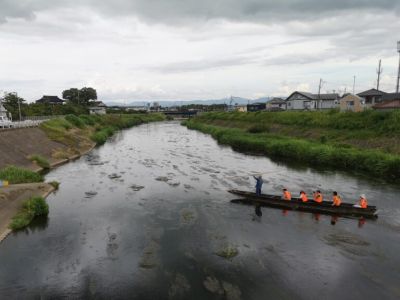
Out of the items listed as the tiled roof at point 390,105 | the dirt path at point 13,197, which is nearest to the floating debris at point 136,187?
the dirt path at point 13,197

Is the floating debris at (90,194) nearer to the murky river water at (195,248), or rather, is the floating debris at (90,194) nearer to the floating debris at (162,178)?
the murky river water at (195,248)

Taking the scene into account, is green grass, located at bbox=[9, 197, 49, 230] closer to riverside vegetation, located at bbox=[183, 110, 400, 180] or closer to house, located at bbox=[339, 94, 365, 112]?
riverside vegetation, located at bbox=[183, 110, 400, 180]

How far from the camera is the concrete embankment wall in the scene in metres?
40.0

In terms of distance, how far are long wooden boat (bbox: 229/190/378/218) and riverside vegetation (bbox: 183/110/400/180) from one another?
539 inches

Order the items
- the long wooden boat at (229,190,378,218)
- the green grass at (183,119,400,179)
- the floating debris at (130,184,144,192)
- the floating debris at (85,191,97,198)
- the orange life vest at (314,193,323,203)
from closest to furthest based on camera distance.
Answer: the long wooden boat at (229,190,378,218) → the orange life vest at (314,193,323,203) → the floating debris at (85,191,97,198) → the floating debris at (130,184,144,192) → the green grass at (183,119,400,179)

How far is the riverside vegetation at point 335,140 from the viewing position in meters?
40.0

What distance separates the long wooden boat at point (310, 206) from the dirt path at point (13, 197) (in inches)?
690

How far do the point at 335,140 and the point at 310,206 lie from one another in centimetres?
2988

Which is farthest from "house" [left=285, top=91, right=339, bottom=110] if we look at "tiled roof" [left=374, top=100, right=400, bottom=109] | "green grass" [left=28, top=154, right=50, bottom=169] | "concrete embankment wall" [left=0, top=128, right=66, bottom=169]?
"green grass" [left=28, top=154, right=50, bottom=169]

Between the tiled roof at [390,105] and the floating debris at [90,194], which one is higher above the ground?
the tiled roof at [390,105]

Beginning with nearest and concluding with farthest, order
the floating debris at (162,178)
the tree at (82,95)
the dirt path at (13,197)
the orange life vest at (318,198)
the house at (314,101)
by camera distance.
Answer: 1. the dirt path at (13,197)
2. the orange life vest at (318,198)
3. the floating debris at (162,178)
4. the house at (314,101)
5. the tree at (82,95)

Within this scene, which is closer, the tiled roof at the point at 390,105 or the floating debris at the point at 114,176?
the floating debris at the point at 114,176

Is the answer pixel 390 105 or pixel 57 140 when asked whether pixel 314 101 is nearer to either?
pixel 390 105

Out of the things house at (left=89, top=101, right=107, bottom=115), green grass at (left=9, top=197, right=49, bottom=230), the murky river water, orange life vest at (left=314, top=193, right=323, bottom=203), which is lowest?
the murky river water
